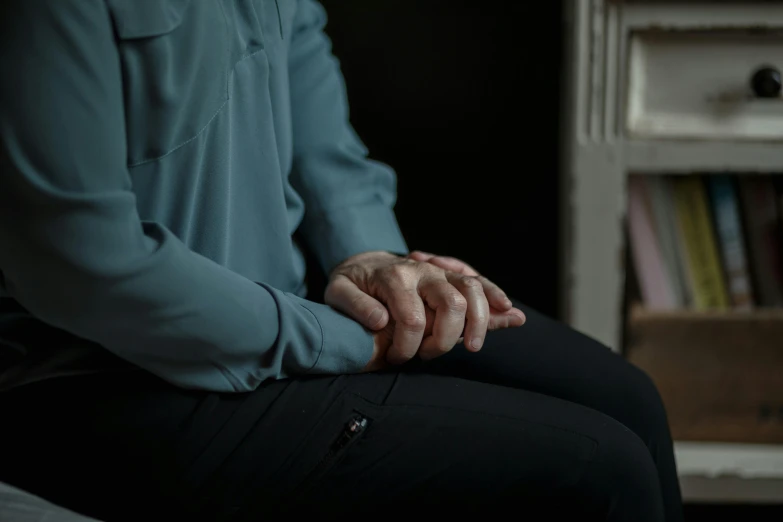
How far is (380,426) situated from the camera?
0.61 metres

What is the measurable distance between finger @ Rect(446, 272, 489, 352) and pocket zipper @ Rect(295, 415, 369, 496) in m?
0.13

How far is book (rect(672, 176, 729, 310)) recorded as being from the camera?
1173mm

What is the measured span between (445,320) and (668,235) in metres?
0.63

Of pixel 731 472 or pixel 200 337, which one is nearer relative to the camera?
pixel 200 337

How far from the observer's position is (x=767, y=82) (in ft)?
3.36

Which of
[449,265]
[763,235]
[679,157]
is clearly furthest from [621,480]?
[763,235]

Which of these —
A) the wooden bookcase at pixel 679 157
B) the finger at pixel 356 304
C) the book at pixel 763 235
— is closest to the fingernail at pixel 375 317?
the finger at pixel 356 304

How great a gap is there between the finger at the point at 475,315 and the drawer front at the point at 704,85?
1.61 feet

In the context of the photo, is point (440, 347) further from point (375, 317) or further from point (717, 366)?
point (717, 366)

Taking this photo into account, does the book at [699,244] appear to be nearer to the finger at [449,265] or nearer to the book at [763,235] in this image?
the book at [763,235]

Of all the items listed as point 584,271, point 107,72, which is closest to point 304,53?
point 107,72

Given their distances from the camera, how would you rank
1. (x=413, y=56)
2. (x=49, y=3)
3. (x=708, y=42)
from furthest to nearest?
(x=413, y=56), (x=708, y=42), (x=49, y=3)

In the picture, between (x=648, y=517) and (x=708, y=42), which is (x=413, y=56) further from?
(x=648, y=517)

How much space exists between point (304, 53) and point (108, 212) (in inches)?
15.8
